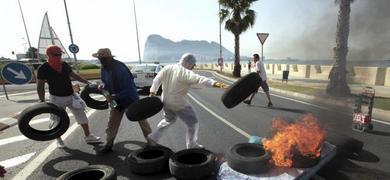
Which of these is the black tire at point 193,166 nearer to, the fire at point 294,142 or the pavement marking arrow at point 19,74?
the fire at point 294,142

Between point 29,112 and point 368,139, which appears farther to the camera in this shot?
point 368,139

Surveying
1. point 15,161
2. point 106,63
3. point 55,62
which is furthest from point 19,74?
point 106,63

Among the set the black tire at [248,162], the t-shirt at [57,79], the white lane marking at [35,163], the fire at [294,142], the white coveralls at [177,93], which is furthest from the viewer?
the t-shirt at [57,79]

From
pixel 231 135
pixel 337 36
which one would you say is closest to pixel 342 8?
pixel 337 36

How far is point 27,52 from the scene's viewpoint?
2731 inches

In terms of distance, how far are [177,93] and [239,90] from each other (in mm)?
1123

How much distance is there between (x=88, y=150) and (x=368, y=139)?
5917mm

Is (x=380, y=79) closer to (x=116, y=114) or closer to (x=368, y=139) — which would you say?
(x=368, y=139)

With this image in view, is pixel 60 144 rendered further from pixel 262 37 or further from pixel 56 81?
pixel 262 37

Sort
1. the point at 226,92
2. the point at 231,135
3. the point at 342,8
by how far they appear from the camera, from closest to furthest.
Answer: the point at 226,92 < the point at 231,135 < the point at 342,8

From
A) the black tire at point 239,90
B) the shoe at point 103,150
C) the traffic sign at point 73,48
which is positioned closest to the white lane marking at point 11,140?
the shoe at point 103,150

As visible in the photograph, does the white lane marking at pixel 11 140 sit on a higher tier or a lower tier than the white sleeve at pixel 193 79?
lower

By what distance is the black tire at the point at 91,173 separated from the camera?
3891 millimetres

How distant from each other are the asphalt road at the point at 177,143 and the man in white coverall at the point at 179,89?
0.76 meters
